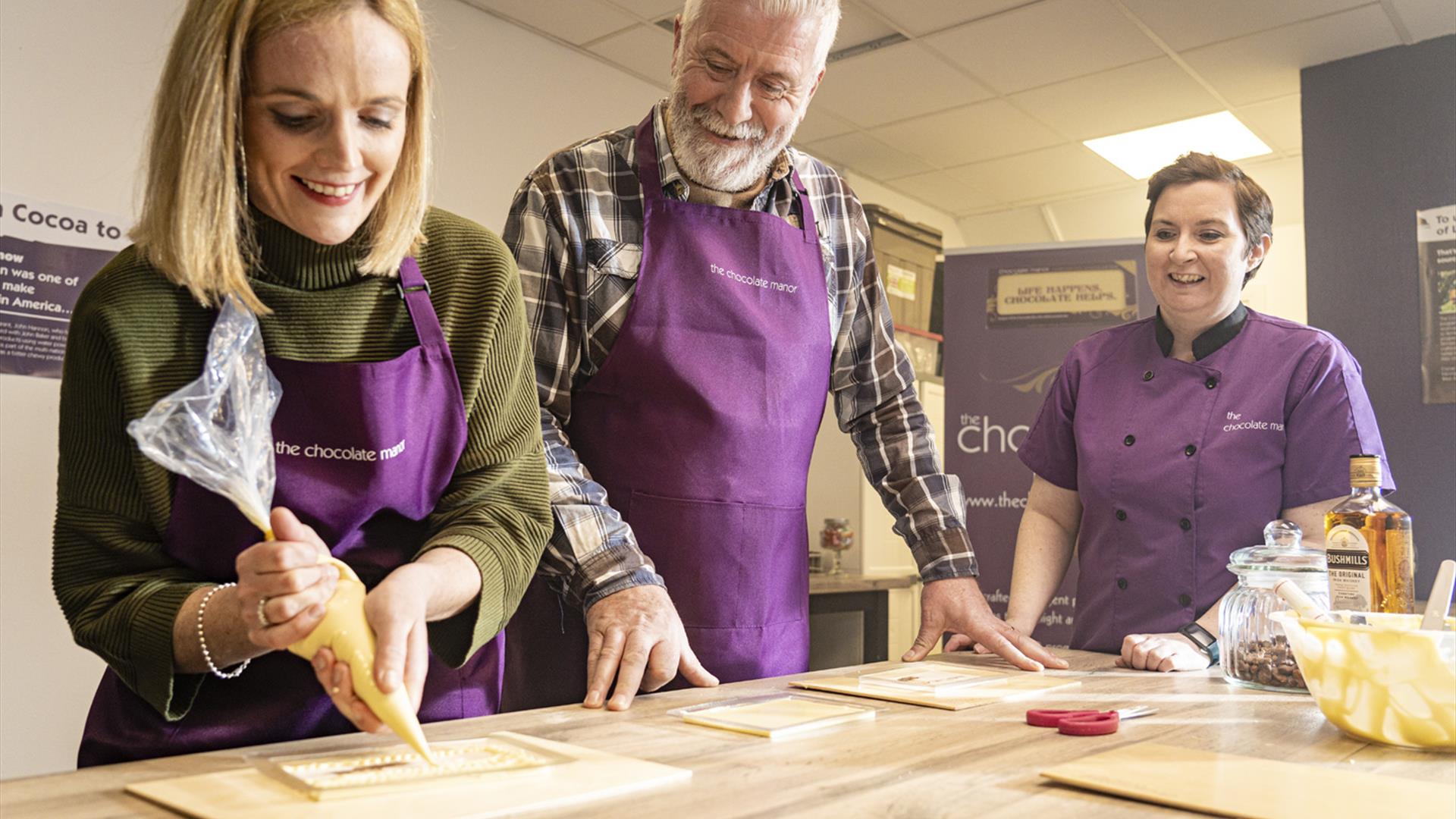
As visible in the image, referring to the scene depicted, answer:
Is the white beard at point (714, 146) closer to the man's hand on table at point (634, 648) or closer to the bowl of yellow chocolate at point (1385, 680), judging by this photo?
the man's hand on table at point (634, 648)

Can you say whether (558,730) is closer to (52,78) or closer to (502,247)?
(502,247)

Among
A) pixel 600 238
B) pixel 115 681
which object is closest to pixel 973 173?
pixel 600 238

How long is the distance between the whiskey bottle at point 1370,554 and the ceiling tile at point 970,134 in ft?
Answer: 12.7

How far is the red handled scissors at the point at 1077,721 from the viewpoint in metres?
0.98

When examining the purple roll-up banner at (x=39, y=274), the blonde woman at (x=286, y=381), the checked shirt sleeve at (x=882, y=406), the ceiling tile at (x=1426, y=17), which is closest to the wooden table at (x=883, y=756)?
the blonde woman at (x=286, y=381)

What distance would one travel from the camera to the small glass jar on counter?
4.99m

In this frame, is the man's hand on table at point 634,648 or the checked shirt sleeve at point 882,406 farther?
the checked shirt sleeve at point 882,406

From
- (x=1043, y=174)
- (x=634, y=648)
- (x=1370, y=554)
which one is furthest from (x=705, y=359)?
(x=1043, y=174)

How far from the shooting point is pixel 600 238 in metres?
1.56

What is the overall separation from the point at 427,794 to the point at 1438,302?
14.5 feet

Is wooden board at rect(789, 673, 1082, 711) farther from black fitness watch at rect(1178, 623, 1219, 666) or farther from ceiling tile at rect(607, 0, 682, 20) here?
ceiling tile at rect(607, 0, 682, 20)

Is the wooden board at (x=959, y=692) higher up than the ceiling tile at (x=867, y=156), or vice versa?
the ceiling tile at (x=867, y=156)

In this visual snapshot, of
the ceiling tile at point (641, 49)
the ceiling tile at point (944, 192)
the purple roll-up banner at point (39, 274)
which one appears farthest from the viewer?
the ceiling tile at point (944, 192)

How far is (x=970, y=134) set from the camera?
17.5ft
